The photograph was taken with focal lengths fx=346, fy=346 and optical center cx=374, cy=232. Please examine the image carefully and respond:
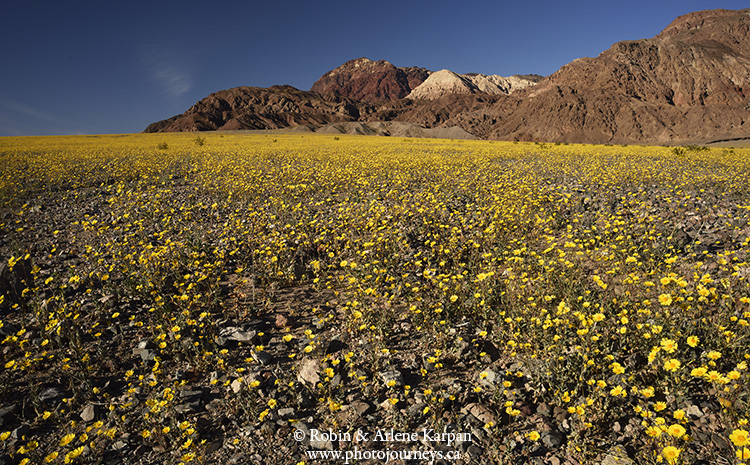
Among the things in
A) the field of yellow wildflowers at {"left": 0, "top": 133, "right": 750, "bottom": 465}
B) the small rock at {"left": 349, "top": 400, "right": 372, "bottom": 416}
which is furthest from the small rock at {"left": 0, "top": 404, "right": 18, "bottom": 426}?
the small rock at {"left": 349, "top": 400, "right": 372, "bottom": 416}

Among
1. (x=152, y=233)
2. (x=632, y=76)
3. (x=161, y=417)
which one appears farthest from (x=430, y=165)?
(x=632, y=76)

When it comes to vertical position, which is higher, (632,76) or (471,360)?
(632,76)

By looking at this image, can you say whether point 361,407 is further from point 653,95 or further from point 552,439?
point 653,95

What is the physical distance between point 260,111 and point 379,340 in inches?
6586

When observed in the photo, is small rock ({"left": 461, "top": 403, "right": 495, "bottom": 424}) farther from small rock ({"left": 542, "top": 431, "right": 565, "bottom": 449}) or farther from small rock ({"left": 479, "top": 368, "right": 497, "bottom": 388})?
small rock ({"left": 542, "top": 431, "right": 565, "bottom": 449})

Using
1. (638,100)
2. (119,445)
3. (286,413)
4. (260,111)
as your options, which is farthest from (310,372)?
Answer: (260,111)

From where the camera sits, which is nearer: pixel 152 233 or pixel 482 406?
pixel 482 406

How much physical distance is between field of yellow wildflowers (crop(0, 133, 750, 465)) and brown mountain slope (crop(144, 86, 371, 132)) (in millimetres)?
127139

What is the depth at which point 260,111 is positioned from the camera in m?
154

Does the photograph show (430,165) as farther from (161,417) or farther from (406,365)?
(161,417)

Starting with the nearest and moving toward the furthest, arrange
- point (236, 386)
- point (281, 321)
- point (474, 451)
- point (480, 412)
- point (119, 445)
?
point (474, 451) → point (119, 445) → point (480, 412) → point (236, 386) → point (281, 321)

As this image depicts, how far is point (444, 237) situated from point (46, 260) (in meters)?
7.72

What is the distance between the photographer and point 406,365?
3887 mm

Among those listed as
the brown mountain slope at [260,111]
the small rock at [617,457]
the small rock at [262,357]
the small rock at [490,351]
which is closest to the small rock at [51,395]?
the small rock at [262,357]
